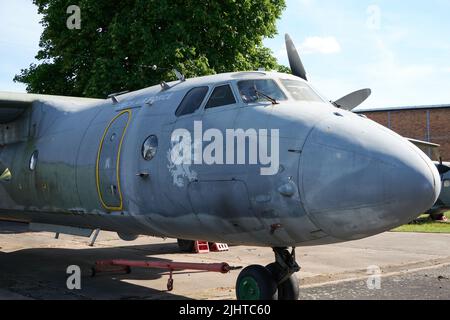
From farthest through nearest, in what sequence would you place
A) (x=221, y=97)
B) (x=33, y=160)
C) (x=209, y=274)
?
(x=209, y=274)
(x=33, y=160)
(x=221, y=97)

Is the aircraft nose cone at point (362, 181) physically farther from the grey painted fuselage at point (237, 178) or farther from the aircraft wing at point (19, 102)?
the aircraft wing at point (19, 102)

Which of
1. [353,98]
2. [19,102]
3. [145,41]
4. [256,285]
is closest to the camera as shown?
[256,285]

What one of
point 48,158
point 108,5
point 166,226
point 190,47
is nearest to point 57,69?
point 108,5

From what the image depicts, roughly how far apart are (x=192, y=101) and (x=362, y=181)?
299 cm

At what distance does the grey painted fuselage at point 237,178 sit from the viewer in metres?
5.63

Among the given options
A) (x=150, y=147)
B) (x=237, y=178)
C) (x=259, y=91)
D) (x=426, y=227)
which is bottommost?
(x=426, y=227)

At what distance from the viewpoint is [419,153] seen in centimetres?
584

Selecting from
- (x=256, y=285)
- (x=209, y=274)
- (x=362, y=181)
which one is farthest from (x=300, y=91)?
(x=209, y=274)

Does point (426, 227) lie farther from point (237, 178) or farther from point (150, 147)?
point (237, 178)

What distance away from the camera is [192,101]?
7598 millimetres

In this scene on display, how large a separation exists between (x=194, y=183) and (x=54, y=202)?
4088 millimetres

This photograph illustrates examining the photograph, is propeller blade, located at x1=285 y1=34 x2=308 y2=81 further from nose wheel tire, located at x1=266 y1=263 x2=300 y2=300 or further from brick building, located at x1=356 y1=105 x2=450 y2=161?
brick building, located at x1=356 y1=105 x2=450 y2=161

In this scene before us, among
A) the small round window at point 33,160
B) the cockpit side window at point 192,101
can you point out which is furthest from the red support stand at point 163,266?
the cockpit side window at point 192,101
